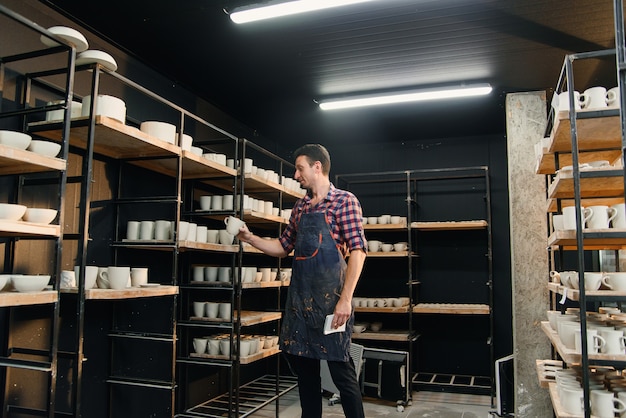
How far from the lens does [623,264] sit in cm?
463

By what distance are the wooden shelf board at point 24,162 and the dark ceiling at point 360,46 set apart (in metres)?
1.23

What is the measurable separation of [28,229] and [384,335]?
13.0 ft

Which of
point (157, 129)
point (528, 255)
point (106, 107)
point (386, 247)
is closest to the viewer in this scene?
point (106, 107)

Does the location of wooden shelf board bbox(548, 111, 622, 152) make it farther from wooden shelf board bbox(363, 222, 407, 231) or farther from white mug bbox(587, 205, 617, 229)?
wooden shelf board bbox(363, 222, 407, 231)

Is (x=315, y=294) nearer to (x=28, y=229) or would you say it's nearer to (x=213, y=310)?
(x=28, y=229)

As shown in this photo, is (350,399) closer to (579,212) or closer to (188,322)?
(579,212)

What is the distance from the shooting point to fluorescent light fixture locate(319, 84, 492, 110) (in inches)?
181

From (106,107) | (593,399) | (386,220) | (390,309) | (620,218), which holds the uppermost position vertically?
(106,107)

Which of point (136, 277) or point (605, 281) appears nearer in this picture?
point (605, 281)

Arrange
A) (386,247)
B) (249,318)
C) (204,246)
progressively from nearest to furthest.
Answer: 1. (204,246)
2. (249,318)
3. (386,247)

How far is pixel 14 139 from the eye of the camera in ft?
7.35

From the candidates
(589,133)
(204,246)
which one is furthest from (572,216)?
(204,246)

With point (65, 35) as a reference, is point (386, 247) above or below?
below

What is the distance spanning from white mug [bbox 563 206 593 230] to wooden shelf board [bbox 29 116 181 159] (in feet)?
7.53
